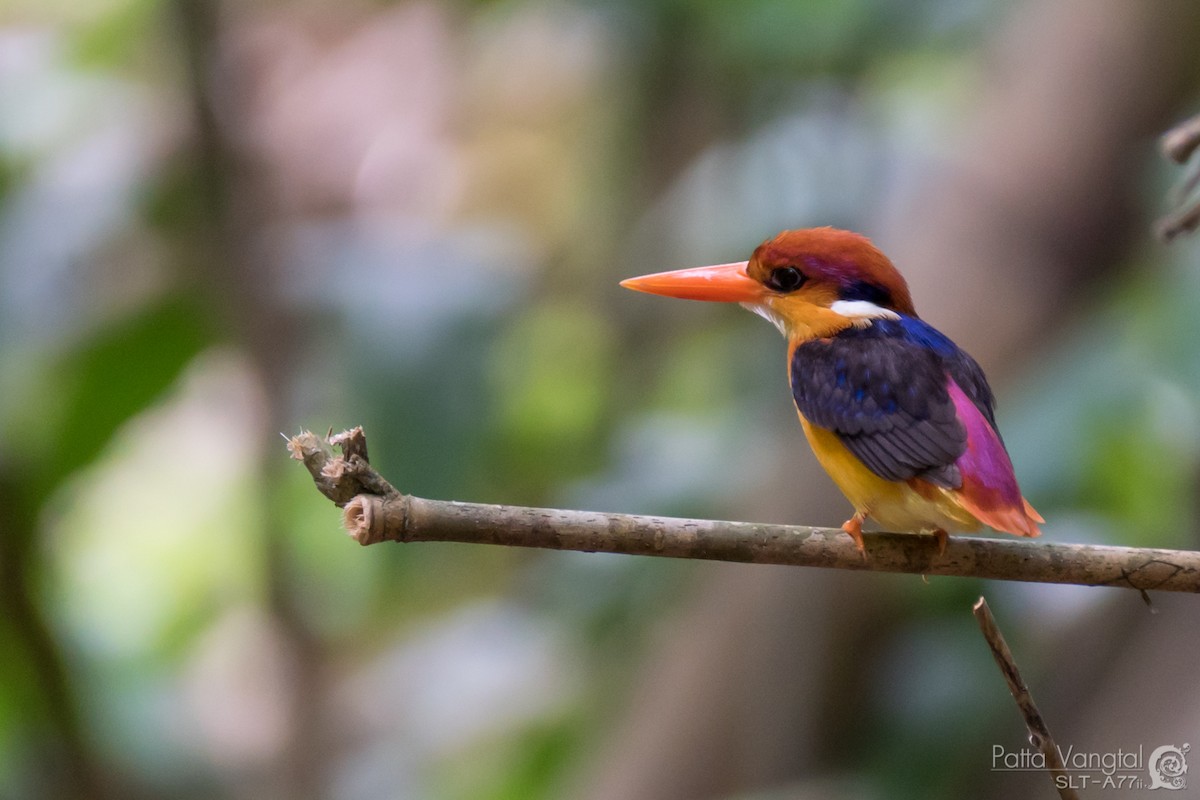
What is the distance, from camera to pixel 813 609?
2846mm

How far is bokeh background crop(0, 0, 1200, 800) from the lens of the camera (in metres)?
2.52

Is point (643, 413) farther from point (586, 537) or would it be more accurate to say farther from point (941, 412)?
point (586, 537)

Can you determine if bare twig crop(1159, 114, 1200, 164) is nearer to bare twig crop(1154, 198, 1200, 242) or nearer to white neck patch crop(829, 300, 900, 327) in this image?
bare twig crop(1154, 198, 1200, 242)

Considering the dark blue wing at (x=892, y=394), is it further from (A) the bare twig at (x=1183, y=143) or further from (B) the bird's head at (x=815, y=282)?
(A) the bare twig at (x=1183, y=143)

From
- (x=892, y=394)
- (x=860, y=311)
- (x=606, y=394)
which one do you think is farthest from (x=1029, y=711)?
(x=606, y=394)

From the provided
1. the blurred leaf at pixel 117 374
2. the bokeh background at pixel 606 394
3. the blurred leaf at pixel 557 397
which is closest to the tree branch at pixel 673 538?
the bokeh background at pixel 606 394

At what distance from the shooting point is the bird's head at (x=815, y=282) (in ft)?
5.31

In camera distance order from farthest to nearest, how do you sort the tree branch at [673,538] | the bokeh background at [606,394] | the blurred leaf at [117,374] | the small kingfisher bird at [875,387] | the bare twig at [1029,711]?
the blurred leaf at [117,374]
the bokeh background at [606,394]
the small kingfisher bird at [875,387]
the tree branch at [673,538]
the bare twig at [1029,711]

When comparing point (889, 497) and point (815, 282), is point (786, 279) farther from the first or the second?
point (889, 497)

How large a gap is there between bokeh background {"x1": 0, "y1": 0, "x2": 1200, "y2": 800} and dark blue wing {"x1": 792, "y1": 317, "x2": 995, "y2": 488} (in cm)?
64

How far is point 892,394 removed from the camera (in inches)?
60.0

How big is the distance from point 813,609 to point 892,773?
1.20 ft

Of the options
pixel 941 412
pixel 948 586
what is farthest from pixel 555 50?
pixel 941 412

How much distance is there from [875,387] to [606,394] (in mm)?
1979
